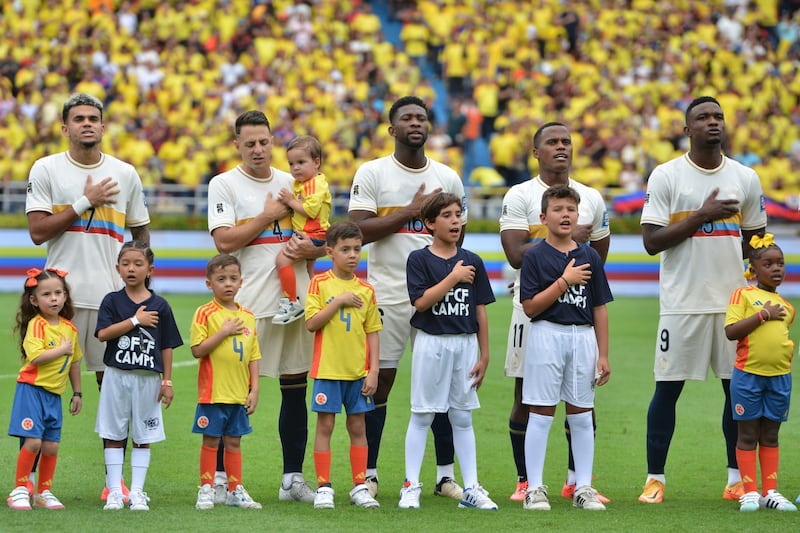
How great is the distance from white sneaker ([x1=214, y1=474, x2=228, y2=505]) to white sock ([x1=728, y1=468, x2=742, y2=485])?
121 inches

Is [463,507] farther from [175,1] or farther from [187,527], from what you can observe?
[175,1]

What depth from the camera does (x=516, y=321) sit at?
7.77 meters

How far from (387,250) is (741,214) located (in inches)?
88.5

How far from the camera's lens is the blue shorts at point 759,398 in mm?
7301

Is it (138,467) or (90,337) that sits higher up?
(90,337)

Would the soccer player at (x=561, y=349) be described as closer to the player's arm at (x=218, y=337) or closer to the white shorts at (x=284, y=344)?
the white shorts at (x=284, y=344)

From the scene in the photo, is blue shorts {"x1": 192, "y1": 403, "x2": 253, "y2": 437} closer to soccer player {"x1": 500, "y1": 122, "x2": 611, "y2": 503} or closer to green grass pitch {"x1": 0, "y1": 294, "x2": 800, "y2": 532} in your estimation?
green grass pitch {"x1": 0, "y1": 294, "x2": 800, "y2": 532}

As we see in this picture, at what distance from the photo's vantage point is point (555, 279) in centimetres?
709

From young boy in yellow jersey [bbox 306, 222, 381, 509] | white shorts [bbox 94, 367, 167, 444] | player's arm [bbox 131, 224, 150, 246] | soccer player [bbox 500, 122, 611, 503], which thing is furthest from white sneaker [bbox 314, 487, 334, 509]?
player's arm [bbox 131, 224, 150, 246]

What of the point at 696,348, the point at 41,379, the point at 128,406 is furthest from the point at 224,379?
the point at 696,348

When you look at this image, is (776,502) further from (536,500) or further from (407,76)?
(407,76)

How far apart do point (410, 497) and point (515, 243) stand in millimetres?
1716

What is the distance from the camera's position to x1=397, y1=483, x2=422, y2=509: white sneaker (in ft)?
23.1

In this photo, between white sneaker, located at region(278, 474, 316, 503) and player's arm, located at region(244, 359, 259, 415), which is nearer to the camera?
player's arm, located at region(244, 359, 259, 415)
